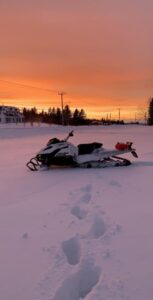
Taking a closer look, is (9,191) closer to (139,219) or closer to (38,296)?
(139,219)

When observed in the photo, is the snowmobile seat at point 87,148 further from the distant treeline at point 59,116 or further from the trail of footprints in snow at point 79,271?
the distant treeline at point 59,116

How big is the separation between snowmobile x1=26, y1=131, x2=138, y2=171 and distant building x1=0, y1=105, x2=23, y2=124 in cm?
8689

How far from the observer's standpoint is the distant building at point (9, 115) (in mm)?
96394

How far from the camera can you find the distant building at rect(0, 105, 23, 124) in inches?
3795

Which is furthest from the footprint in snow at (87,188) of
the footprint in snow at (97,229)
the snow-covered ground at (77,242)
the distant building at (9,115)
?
the distant building at (9,115)

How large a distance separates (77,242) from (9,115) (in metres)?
101

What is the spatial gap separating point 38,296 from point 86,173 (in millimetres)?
5949

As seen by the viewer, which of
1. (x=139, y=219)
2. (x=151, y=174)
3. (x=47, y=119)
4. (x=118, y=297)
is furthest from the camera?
(x=47, y=119)

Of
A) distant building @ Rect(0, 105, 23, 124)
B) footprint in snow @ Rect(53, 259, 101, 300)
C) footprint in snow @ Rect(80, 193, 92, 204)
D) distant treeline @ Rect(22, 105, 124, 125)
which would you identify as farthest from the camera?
distant treeline @ Rect(22, 105, 124, 125)

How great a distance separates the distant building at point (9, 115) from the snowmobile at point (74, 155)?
3421 inches

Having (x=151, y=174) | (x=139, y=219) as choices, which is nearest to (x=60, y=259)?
(x=139, y=219)

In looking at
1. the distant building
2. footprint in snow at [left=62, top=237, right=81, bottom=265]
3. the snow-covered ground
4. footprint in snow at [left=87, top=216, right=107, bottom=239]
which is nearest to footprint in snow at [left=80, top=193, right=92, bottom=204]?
the snow-covered ground

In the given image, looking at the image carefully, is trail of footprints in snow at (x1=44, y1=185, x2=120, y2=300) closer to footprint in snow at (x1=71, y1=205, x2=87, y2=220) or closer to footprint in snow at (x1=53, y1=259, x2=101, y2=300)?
footprint in snow at (x1=53, y1=259, x2=101, y2=300)

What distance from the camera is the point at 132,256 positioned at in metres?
3.67
